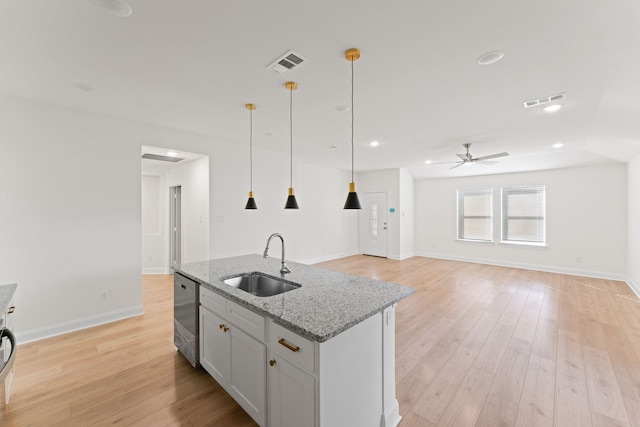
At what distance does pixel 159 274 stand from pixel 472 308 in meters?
6.18

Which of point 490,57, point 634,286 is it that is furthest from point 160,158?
point 634,286

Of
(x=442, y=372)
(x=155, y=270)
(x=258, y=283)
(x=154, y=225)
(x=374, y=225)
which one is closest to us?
(x=442, y=372)

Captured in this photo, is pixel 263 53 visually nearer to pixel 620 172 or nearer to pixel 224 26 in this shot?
pixel 224 26

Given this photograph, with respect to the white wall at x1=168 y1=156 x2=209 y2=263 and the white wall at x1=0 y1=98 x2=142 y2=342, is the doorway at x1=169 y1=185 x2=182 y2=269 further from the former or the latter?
the white wall at x1=0 y1=98 x2=142 y2=342

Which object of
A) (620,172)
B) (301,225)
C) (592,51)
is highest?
(592,51)

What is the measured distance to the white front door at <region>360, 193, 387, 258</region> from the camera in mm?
7895

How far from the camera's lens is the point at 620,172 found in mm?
5293

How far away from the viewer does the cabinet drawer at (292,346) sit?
131 cm

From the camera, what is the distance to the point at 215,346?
6.91 feet

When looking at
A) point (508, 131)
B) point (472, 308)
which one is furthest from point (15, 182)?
point (508, 131)

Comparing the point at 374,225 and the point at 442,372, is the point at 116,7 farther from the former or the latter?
the point at 374,225

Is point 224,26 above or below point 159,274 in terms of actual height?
above

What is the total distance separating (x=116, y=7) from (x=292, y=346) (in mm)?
2190

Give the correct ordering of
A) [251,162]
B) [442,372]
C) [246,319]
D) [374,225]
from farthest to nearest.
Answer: [374,225] → [251,162] → [442,372] → [246,319]
